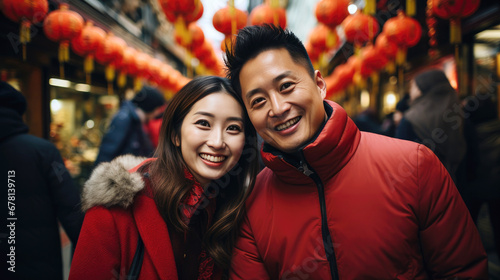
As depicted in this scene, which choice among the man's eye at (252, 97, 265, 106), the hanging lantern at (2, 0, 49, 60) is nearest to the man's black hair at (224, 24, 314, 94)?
the man's eye at (252, 97, 265, 106)

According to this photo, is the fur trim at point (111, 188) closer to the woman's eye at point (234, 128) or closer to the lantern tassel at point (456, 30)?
the woman's eye at point (234, 128)

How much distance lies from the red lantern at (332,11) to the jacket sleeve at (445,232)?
347cm

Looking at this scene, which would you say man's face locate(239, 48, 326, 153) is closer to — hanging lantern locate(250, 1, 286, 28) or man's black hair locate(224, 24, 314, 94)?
man's black hair locate(224, 24, 314, 94)

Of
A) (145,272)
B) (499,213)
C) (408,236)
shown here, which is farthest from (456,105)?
(145,272)

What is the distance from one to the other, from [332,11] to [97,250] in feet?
14.3

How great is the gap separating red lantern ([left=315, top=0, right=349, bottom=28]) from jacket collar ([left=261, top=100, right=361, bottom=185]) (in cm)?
320

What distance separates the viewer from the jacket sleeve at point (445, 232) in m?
1.38

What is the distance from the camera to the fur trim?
1474 millimetres

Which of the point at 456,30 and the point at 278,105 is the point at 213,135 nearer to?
the point at 278,105

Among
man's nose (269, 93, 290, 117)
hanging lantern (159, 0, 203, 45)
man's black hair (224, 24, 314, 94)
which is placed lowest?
man's nose (269, 93, 290, 117)

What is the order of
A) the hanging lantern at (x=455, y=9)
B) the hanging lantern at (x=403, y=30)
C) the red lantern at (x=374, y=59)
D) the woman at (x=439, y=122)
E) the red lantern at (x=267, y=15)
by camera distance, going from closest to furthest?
the woman at (x=439, y=122) < the hanging lantern at (x=455, y=9) < the red lantern at (x=267, y=15) < the hanging lantern at (x=403, y=30) < the red lantern at (x=374, y=59)

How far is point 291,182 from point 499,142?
13.7 ft

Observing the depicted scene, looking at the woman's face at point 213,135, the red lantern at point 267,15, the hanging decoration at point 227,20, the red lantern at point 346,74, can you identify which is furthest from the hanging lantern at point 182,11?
the red lantern at point 346,74

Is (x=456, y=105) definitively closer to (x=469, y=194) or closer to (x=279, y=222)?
(x=469, y=194)
